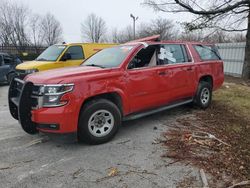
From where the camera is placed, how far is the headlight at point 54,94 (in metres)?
3.82

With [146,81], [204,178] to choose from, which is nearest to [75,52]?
[146,81]

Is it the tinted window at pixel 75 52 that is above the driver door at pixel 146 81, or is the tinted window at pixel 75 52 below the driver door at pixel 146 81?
above

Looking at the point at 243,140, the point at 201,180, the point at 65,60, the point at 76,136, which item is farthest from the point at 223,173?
the point at 65,60

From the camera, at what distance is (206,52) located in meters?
6.73

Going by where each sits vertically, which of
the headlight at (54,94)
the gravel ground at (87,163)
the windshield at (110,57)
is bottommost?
the gravel ground at (87,163)

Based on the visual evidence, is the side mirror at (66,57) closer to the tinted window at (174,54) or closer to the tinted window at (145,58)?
the tinted window at (174,54)

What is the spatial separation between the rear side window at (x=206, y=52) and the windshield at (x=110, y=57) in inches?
89.7

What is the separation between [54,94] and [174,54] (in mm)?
3145

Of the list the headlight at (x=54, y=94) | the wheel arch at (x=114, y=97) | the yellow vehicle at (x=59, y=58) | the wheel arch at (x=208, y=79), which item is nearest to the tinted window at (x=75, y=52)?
the yellow vehicle at (x=59, y=58)

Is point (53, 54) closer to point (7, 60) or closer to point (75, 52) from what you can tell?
point (75, 52)

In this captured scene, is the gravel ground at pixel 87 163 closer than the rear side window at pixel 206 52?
Yes

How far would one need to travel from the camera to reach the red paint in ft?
12.7

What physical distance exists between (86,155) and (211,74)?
433cm

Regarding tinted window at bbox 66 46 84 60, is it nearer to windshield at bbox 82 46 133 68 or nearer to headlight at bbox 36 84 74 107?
windshield at bbox 82 46 133 68
